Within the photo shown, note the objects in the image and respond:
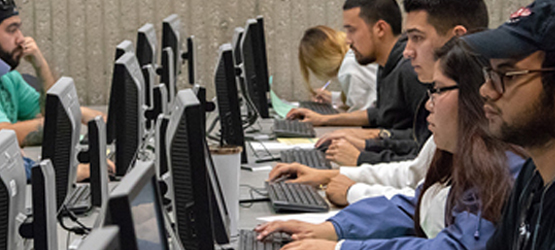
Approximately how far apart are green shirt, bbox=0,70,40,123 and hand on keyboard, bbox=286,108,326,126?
1280 millimetres

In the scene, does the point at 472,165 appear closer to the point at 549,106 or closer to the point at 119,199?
the point at 549,106

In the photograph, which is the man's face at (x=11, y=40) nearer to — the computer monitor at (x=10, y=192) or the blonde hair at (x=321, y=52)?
the computer monitor at (x=10, y=192)

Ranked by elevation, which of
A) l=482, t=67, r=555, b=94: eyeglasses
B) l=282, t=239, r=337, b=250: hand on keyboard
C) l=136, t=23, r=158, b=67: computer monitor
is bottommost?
l=282, t=239, r=337, b=250: hand on keyboard

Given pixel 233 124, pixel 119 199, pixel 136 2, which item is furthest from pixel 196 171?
pixel 136 2

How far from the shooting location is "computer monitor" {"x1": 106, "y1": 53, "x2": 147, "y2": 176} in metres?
2.32

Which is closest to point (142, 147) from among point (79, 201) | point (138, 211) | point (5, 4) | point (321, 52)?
point (79, 201)

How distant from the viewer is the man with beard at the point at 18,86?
9.56ft

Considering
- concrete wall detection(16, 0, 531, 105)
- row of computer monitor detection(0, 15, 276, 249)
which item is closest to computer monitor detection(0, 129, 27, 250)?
row of computer monitor detection(0, 15, 276, 249)

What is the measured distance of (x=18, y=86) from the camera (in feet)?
11.3

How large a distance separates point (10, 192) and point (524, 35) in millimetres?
976

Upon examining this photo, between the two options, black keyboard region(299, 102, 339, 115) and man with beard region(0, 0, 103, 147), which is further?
black keyboard region(299, 102, 339, 115)

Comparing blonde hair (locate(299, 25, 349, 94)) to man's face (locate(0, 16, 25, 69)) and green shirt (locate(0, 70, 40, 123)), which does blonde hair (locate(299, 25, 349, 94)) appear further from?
man's face (locate(0, 16, 25, 69))

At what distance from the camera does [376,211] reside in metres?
1.99

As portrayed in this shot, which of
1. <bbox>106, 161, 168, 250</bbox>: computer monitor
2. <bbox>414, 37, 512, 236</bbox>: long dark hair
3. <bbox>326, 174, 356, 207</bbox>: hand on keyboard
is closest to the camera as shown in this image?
<bbox>106, 161, 168, 250</bbox>: computer monitor
